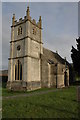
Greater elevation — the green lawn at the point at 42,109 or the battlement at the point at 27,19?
the battlement at the point at 27,19

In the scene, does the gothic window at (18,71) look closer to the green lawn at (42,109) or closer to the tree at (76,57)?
the green lawn at (42,109)

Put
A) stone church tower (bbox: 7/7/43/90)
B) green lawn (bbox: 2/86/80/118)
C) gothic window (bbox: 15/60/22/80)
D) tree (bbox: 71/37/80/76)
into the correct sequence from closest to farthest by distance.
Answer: green lawn (bbox: 2/86/80/118) < stone church tower (bbox: 7/7/43/90) < gothic window (bbox: 15/60/22/80) < tree (bbox: 71/37/80/76)

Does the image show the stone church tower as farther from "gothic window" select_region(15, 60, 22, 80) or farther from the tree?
the tree

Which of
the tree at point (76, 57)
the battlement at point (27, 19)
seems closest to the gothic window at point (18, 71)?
the battlement at point (27, 19)

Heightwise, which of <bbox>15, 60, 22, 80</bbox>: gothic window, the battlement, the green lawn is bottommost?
the green lawn

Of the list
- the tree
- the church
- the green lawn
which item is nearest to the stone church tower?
the church

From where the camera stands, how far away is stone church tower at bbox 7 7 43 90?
20634 millimetres

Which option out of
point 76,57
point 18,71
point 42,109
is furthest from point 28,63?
point 42,109

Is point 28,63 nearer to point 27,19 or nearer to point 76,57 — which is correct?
point 27,19

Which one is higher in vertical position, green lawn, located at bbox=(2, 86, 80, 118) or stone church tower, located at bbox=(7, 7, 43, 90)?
stone church tower, located at bbox=(7, 7, 43, 90)

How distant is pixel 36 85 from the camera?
21938 mm

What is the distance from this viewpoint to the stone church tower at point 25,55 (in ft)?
67.7

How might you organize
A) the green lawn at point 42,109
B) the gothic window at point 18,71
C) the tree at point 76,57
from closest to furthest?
the green lawn at point 42,109, the gothic window at point 18,71, the tree at point 76,57

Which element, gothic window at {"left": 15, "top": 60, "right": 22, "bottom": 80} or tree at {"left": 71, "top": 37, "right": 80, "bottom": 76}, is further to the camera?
tree at {"left": 71, "top": 37, "right": 80, "bottom": 76}
